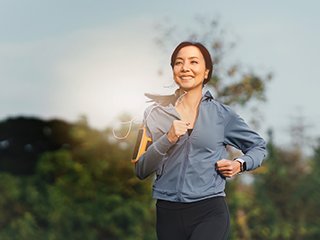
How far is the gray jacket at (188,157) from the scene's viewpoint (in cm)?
334

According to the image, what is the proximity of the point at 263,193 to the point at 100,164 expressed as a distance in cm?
402

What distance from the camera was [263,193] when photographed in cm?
1769

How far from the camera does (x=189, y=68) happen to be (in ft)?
11.1

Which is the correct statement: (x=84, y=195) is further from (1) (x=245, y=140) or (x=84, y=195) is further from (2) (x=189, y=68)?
(2) (x=189, y=68)

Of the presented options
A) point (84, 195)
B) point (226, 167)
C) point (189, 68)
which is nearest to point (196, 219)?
point (226, 167)

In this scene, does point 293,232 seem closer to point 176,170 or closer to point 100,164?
point 100,164

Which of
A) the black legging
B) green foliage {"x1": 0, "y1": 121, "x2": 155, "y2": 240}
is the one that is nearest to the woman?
the black legging

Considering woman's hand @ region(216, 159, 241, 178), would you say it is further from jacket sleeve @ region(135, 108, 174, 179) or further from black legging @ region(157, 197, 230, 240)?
jacket sleeve @ region(135, 108, 174, 179)

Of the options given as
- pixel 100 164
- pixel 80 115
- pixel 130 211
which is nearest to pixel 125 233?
pixel 130 211

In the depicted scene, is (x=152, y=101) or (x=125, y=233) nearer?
(x=152, y=101)

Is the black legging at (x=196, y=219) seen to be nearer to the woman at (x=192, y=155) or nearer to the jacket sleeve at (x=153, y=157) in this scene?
the woman at (x=192, y=155)

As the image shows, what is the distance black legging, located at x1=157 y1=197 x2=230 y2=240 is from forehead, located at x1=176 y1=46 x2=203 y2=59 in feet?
2.02

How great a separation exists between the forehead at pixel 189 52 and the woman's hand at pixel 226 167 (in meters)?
0.47

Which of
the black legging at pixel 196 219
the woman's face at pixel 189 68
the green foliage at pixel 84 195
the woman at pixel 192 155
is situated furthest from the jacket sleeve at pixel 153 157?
the green foliage at pixel 84 195
